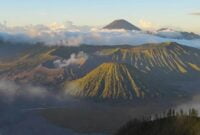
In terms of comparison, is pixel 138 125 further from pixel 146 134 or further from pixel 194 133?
pixel 194 133

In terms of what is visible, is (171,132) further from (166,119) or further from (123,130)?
(123,130)

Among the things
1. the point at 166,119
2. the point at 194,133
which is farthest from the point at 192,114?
the point at 194,133

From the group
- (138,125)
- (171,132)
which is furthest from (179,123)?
(138,125)

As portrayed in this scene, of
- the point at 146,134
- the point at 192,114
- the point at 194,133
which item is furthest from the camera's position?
the point at 192,114

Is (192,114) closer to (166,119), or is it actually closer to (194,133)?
(166,119)

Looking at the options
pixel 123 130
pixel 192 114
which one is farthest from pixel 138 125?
pixel 192 114

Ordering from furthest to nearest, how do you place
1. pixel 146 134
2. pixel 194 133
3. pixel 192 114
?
Result: pixel 192 114 → pixel 146 134 → pixel 194 133

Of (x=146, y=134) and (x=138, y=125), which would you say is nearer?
(x=146, y=134)
